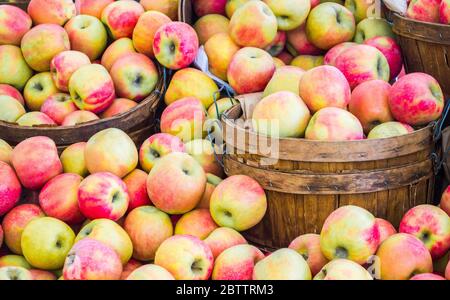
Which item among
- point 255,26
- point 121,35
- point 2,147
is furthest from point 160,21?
point 2,147

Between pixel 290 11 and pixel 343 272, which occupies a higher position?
pixel 290 11

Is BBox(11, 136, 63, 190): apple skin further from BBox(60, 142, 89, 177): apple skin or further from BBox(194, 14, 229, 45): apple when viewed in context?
BBox(194, 14, 229, 45): apple

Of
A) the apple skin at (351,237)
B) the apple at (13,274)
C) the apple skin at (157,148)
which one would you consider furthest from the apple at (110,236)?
the apple skin at (351,237)

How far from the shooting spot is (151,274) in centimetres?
176

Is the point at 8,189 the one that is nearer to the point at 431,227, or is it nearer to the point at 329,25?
the point at 431,227

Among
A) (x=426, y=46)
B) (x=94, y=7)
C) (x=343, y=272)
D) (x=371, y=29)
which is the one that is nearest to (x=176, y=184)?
(x=343, y=272)

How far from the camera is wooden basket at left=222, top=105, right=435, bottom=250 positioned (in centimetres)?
211

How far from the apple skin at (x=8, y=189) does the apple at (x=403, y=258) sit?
133cm

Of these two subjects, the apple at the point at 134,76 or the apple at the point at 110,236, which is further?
the apple at the point at 134,76

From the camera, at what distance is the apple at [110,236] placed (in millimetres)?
2084

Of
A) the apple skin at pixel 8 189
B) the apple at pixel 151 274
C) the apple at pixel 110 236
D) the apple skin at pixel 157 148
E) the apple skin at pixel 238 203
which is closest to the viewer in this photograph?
the apple at pixel 151 274

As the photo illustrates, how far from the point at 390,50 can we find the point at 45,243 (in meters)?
1.69

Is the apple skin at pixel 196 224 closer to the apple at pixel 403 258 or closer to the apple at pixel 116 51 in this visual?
the apple at pixel 403 258
